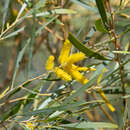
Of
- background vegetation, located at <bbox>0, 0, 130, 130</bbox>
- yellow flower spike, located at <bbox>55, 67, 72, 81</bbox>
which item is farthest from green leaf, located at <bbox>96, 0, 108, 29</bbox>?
yellow flower spike, located at <bbox>55, 67, 72, 81</bbox>

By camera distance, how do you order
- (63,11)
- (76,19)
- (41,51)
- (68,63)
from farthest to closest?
(41,51), (76,19), (63,11), (68,63)

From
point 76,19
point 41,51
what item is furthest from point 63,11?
point 41,51

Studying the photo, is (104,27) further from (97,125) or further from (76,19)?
(76,19)

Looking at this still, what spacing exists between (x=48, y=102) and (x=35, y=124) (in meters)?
0.07

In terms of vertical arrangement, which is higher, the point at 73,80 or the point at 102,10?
the point at 102,10

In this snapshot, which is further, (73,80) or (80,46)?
(73,80)

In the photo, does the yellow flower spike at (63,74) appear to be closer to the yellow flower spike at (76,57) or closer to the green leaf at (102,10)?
the yellow flower spike at (76,57)

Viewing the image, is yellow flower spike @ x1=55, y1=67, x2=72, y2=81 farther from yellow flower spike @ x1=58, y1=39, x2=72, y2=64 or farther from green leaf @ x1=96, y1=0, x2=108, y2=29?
green leaf @ x1=96, y1=0, x2=108, y2=29

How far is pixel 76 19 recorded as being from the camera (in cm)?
182

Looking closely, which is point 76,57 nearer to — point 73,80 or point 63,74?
point 63,74

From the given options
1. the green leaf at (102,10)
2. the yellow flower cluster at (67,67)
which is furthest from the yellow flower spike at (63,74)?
the green leaf at (102,10)

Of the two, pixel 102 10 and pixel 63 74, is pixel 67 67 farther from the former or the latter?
pixel 102 10

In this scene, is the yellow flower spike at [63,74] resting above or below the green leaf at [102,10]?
below

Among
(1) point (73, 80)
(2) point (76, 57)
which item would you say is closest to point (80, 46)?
(2) point (76, 57)
